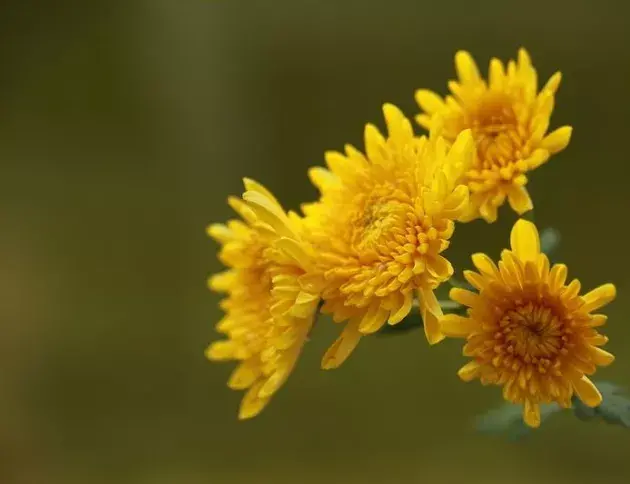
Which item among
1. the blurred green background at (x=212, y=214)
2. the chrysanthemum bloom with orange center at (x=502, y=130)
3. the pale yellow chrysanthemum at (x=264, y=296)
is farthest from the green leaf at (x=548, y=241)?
the blurred green background at (x=212, y=214)

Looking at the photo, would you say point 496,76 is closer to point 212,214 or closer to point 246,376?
point 246,376

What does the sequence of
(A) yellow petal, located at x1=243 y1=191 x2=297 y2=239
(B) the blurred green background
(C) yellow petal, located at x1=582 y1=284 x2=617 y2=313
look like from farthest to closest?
(B) the blurred green background, (A) yellow petal, located at x1=243 y1=191 x2=297 y2=239, (C) yellow petal, located at x1=582 y1=284 x2=617 y2=313

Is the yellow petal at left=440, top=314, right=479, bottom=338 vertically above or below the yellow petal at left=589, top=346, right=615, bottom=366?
above

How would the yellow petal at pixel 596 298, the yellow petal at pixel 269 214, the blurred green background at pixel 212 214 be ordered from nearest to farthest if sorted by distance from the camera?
the yellow petal at pixel 596 298, the yellow petal at pixel 269 214, the blurred green background at pixel 212 214

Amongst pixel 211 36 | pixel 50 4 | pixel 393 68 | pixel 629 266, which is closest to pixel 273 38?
pixel 211 36

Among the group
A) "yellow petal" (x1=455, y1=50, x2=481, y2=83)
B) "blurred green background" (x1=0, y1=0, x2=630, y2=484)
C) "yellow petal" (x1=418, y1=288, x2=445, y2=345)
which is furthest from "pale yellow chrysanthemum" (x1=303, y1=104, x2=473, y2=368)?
"blurred green background" (x1=0, y1=0, x2=630, y2=484)

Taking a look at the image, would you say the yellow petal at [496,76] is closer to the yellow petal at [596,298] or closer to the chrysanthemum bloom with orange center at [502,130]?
the chrysanthemum bloom with orange center at [502,130]

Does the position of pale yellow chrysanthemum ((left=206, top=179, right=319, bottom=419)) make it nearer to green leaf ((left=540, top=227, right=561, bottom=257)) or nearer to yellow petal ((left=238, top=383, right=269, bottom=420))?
yellow petal ((left=238, top=383, right=269, bottom=420))

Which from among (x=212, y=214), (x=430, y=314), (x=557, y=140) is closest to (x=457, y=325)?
(x=430, y=314)
